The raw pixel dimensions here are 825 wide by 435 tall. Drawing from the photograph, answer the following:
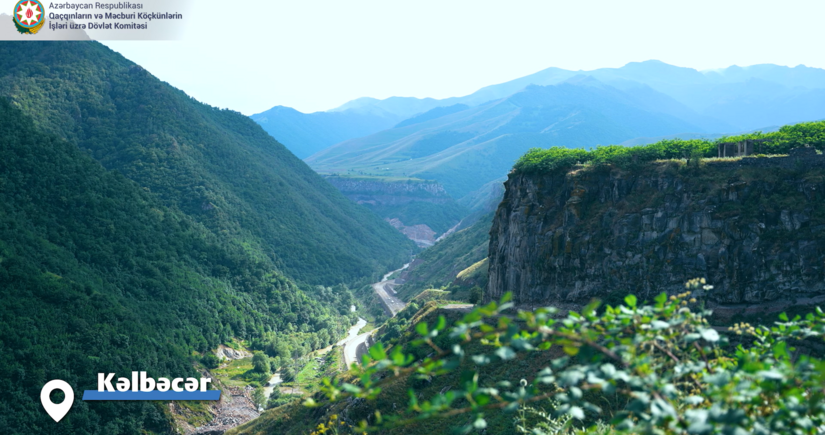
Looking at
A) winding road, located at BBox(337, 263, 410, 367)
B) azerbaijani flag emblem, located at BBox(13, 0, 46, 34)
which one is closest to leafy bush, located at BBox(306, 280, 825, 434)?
winding road, located at BBox(337, 263, 410, 367)

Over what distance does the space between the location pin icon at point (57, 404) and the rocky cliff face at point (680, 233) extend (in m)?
57.2

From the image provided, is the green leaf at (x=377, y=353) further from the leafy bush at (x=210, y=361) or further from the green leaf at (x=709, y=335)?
the leafy bush at (x=210, y=361)

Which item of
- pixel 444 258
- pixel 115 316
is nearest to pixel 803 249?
pixel 115 316

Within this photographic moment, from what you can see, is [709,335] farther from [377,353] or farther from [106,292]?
[106,292]

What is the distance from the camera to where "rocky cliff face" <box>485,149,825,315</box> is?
41.4 m

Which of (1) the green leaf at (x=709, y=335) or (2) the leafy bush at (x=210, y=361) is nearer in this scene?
(1) the green leaf at (x=709, y=335)

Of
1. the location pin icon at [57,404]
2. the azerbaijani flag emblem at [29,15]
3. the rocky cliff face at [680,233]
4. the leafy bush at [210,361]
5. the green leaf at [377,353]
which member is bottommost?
the leafy bush at [210,361]

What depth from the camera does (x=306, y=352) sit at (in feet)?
392

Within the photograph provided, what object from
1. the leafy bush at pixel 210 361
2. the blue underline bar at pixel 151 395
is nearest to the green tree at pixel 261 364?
the leafy bush at pixel 210 361

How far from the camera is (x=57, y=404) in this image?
235 feet

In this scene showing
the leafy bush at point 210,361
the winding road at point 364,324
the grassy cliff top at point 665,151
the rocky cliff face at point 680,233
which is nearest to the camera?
the rocky cliff face at point 680,233

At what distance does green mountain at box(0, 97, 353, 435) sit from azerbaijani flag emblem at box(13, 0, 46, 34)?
1913 centimetres

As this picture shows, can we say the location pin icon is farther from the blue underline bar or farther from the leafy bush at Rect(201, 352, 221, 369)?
the leafy bush at Rect(201, 352, 221, 369)

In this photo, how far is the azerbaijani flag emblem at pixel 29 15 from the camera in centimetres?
9338
